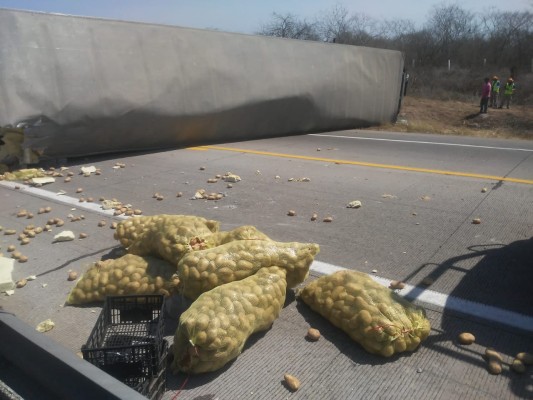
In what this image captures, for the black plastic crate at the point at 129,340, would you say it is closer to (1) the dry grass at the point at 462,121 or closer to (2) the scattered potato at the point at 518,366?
(2) the scattered potato at the point at 518,366

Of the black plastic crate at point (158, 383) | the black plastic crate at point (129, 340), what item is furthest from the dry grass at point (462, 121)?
the black plastic crate at point (158, 383)

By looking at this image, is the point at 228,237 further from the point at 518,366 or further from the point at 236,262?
the point at 518,366

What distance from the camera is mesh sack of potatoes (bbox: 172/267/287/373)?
2.81m

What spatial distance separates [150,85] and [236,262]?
24.1 feet

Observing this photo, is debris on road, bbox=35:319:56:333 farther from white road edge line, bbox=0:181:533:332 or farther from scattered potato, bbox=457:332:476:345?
scattered potato, bbox=457:332:476:345

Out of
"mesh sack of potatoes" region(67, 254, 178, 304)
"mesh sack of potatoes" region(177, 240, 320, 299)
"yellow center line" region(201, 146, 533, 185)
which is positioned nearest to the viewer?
"mesh sack of potatoes" region(177, 240, 320, 299)

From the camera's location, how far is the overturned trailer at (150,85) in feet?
27.3

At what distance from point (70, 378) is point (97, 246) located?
3.20 metres

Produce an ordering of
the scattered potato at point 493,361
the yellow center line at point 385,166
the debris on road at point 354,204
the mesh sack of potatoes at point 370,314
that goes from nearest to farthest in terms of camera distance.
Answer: the scattered potato at point 493,361
the mesh sack of potatoes at point 370,314
the debris on road at point 354,204
the yellow center line at point 385,166

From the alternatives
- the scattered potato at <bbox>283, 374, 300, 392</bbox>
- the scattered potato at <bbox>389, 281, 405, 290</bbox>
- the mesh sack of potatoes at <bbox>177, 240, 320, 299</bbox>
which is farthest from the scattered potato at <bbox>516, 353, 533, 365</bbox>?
the mesh sack of potatoes at <bbox>177, 240, 320, 299</bbox>

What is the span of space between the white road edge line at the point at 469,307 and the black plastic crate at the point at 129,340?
201 cm

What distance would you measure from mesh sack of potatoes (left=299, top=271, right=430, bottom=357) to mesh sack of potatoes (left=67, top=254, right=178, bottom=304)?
1.16 metres

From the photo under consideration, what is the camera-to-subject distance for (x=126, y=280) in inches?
141

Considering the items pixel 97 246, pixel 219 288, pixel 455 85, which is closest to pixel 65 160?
pixel 97 246
